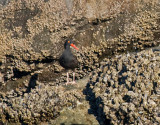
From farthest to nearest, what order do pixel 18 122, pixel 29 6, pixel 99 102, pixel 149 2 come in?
pixel 29 6, pixel 149 2, pixel 18 122, pixel 99 102

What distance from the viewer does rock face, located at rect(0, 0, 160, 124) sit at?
8.66 meters

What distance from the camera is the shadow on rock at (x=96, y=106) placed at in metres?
6.49

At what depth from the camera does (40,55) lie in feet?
29.9

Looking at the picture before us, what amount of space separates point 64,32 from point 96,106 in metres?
3.05

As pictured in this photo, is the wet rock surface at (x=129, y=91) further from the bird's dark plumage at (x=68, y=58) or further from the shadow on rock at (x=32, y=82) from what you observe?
the shadow on rock at (x=32, y=82)

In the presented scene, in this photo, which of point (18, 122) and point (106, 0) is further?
point (106, 0)

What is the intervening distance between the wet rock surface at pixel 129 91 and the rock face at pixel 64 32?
1341 mm

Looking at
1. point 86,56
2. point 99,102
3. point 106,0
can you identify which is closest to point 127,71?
point 99,102

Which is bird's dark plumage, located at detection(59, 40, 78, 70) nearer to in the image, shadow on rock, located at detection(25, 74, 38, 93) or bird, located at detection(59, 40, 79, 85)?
bird, located at detection(59, 40, 79, 85)

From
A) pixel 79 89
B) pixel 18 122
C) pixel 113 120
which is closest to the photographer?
pixel 113 120

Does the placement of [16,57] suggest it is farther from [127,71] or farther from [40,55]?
[127,71]

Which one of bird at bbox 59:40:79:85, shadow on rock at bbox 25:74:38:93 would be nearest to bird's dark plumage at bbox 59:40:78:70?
bird at bbox 59:40:79:85

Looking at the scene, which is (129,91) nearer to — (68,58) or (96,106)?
(96,106)

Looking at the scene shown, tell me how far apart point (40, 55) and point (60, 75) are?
3.28 feet
